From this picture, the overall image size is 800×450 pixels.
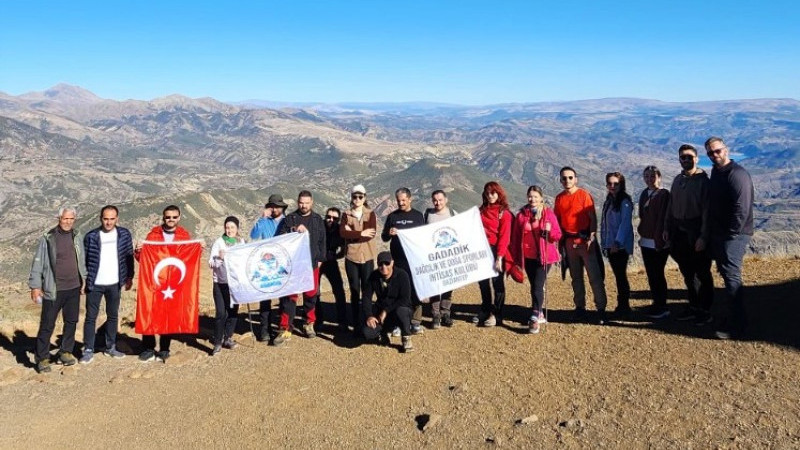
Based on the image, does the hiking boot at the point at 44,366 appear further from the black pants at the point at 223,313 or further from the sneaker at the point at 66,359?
the black pants at the point at 223,313

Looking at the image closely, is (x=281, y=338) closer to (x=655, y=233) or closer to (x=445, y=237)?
(x=445, y=237)

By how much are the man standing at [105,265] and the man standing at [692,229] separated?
10365 millimetres

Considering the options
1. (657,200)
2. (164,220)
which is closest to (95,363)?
(164,220)

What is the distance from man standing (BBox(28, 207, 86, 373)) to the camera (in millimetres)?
9789

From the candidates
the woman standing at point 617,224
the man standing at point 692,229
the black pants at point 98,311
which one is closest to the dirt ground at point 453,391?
the black pants at point 98,311

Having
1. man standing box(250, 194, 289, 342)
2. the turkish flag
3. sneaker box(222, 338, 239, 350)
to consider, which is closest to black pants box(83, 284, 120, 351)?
the turkish flag

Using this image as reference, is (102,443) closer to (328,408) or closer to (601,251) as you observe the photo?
(328,408)

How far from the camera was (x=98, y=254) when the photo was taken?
10.2 metres

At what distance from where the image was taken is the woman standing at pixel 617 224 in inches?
387

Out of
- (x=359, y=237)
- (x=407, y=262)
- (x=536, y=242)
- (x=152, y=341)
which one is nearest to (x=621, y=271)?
(x=536, y=242)

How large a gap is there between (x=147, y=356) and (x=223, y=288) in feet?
7.23

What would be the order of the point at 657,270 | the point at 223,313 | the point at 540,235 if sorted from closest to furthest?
1. the point at 540,235
2. the point at 657,270
3. the point at 223,313

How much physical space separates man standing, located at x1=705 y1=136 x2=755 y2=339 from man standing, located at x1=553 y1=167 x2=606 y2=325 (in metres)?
1.94

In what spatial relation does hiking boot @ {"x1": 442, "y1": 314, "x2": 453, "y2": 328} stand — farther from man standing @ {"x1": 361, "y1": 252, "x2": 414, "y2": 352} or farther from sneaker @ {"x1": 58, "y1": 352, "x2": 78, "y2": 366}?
sneaker @ {"x1": 58, "y1": 352, "x2": 78, "y2": 366}
